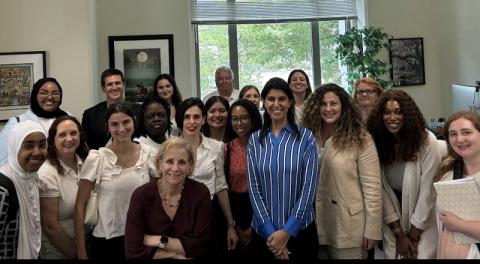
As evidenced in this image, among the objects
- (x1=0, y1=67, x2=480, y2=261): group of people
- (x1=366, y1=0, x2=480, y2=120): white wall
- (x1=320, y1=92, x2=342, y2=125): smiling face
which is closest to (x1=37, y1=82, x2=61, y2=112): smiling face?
(x1=0, y1=67, x2=480, y2=261): group of people

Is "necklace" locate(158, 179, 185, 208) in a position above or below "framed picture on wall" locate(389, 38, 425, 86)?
below

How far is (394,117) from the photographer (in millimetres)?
2336

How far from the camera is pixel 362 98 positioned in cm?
296

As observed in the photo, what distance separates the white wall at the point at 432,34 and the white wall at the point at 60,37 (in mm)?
3837

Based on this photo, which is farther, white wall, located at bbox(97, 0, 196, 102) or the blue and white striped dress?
white wall, located at bbox(97, 0, 196, 102)

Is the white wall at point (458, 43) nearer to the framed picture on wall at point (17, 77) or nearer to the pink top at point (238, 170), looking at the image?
the pink top at point (238, 170)

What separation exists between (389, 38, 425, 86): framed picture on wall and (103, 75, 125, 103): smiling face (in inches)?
159

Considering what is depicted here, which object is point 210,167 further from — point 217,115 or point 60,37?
point 60,37

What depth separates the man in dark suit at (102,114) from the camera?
2.98m

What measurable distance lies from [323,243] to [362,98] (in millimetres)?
1140

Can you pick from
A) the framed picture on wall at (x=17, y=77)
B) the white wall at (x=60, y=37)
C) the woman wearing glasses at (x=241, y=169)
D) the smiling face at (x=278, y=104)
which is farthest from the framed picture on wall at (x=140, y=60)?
the smiling face at (x=278, y=104)

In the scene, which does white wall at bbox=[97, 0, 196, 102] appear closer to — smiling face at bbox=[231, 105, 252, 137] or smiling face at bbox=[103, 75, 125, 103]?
smiling face at bbox=[103, 75, 125, 103]

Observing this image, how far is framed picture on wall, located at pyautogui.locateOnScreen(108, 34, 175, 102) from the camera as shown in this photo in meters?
5.09

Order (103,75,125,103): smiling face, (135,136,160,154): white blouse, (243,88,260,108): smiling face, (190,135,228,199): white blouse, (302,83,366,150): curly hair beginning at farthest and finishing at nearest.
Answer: (243,88,260,108): smiling face < (103,75,125,103): smiling face < (135,136,160,154): white blouse < (190,135,228,199): white blouse < (302,83,366,150): curly hair
